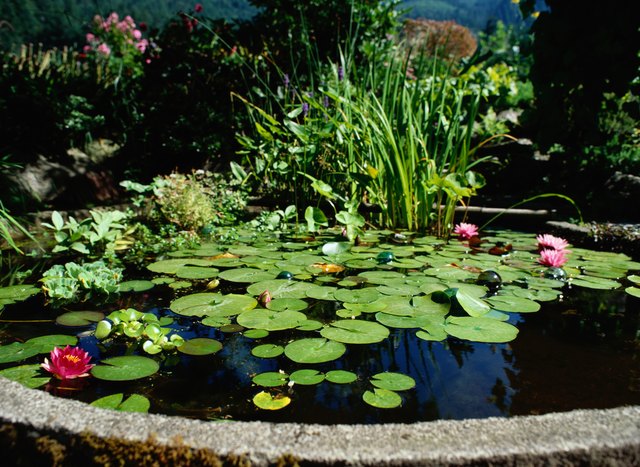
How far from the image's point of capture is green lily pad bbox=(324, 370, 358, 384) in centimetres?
89

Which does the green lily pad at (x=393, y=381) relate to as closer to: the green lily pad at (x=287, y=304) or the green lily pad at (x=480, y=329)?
the green lily pad at (x=480, y=329)

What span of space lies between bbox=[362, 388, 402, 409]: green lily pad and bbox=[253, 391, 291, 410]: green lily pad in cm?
15

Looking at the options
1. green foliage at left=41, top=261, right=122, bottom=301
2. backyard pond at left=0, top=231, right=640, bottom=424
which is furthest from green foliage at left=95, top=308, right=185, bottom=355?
green foliage at left=41, top=261, right=122, bottom=301

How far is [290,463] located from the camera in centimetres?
52

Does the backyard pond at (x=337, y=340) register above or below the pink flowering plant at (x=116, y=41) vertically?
below

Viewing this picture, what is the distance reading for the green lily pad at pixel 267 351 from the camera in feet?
3.29

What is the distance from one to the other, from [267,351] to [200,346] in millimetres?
168

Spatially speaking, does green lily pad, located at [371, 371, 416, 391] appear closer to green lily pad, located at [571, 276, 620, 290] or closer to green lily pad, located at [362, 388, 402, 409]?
green lily pad, located at [362, 388, 402, 409]

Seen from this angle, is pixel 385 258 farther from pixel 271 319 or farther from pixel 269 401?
pixel 269 401

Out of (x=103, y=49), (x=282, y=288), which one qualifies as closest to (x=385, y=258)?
(x=282, y=288)

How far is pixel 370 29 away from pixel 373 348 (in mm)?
4532

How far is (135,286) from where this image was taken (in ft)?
4.97

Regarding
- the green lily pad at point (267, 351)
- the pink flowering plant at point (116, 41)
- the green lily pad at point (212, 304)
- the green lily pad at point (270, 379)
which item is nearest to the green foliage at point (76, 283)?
the green lily pad at point (212, 304)

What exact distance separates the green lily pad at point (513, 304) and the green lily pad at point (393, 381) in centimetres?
55
